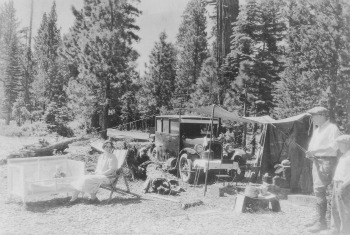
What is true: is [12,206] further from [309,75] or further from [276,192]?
[309,75]

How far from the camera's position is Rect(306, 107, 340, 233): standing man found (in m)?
5.45

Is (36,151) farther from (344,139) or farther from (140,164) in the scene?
(344,139)

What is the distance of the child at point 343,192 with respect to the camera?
4.93m

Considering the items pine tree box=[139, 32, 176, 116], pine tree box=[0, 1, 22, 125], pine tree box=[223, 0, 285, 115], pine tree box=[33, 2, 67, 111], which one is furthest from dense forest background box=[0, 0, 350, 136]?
pine tree box=[0, 1, 22, 125]

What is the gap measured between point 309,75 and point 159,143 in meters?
7.14

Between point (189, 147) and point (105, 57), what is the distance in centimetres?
1213

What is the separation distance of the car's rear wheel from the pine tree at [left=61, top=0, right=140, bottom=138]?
37.5 ft

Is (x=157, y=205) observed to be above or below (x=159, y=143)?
below

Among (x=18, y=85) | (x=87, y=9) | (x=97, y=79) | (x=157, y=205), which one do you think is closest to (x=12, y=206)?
(x=157, y=205)

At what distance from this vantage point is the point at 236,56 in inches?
826

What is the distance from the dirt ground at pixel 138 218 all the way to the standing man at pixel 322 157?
0.39 metres

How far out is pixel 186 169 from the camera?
10719mm

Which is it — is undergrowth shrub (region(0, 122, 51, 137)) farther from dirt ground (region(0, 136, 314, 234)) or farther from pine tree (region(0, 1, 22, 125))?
dirt ground (region(0, 136, 314, 234))

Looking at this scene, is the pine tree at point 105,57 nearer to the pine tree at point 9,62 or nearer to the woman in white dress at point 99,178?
the woman in white dress at point 99,178
